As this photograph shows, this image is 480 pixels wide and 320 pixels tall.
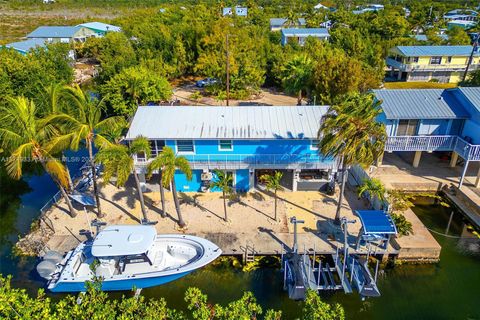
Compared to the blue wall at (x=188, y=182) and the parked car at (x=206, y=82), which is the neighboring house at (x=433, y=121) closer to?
the blue wall at (x=188, y=182)

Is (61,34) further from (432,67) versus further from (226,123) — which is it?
(432,67)

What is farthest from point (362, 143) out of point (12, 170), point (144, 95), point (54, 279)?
point (144, 95)

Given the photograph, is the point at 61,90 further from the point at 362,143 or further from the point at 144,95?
the point at 362,143

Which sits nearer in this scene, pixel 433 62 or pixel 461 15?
pixel 433 62

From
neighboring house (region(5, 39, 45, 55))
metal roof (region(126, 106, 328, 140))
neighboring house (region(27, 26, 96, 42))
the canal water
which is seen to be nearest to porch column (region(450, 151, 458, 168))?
the canal water

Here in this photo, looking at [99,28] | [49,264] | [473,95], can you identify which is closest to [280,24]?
[99,28]

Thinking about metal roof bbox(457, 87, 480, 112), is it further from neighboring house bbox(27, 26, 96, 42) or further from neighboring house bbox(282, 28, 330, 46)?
neighboring house bbox(27, 26, 96, 42)
